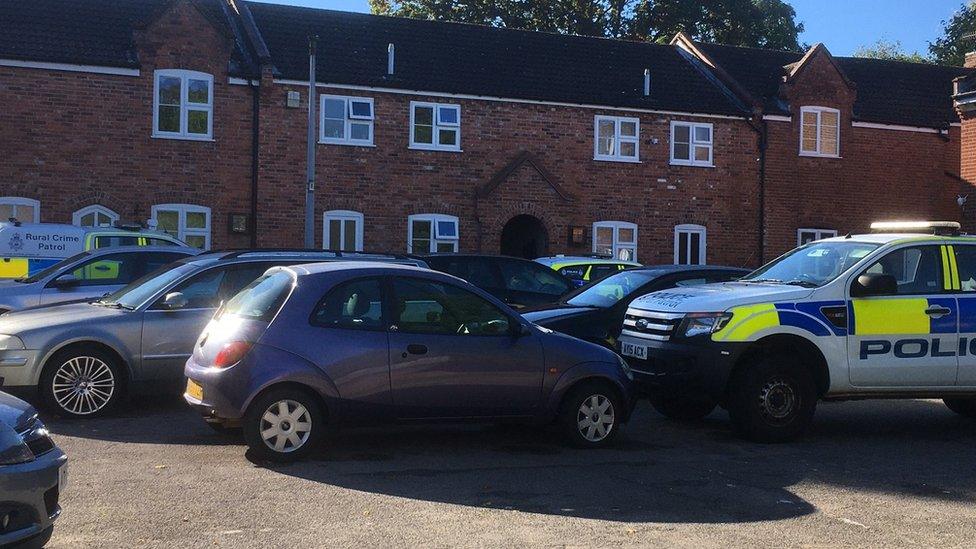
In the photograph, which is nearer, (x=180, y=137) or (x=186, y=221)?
(x=180, y=137)

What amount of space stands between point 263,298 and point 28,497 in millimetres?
3725

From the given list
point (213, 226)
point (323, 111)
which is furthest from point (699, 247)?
point (213, 226)

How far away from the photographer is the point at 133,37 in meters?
24.1

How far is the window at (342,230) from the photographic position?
1009 inches

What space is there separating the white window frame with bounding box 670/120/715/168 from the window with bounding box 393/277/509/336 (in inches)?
821

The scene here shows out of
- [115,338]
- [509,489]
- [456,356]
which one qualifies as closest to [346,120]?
[115,338]

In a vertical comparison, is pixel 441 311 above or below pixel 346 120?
below

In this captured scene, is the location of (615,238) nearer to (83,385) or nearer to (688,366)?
(688,366)

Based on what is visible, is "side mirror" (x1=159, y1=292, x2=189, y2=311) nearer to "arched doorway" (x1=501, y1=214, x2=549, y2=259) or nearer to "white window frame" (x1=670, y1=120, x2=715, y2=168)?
"arched doorway" (x1=501, y1=214, x2=549, y2=259)

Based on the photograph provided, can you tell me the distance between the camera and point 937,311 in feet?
32.9

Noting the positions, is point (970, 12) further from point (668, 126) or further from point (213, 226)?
point (213, 226)

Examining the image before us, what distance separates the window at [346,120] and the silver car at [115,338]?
14855 millimetres

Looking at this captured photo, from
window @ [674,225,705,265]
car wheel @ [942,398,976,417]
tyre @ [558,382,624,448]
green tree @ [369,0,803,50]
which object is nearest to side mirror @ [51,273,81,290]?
tyre @ [558,382,624,448]

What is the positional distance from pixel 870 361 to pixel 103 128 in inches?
742
